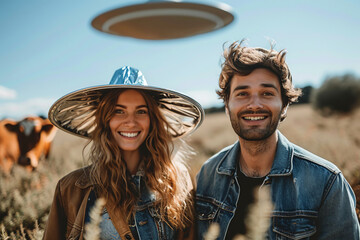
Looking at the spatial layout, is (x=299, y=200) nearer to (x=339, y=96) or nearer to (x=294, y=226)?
(x=294, y=226)

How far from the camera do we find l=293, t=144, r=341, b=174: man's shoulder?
2616mm

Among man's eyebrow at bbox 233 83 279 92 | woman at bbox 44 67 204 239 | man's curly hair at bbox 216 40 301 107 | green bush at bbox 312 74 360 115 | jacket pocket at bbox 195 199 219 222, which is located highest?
man's curly hair at bbox 216 40 301 107

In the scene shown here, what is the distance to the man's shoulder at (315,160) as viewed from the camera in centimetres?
262

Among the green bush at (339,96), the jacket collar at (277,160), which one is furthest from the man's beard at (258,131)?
A: the green bush at (339,96)

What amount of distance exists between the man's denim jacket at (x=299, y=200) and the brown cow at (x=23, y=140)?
6.22m

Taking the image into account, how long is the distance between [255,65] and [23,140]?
7431 millimetres

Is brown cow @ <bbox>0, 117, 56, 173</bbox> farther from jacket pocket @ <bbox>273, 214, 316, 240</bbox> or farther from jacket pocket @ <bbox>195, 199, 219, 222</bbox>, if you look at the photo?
jacket pocket @ <bbox>273, 214, 316, 240</bbox>

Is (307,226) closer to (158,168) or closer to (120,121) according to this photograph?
(158,168)

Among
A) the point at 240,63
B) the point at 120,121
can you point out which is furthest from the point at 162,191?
the point at 240,63

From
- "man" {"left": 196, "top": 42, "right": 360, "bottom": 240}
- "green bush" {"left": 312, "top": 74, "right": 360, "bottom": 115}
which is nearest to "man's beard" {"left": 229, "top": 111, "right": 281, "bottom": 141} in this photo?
"man" {"left": 196, "top": 42, "right": 360, "bottom": 240}

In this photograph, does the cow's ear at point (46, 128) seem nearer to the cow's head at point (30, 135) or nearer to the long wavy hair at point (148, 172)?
the cow's head at point (30, 135)

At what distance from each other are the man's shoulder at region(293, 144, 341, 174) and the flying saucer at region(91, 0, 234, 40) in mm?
1462

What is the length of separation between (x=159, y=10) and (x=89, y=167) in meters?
1.69

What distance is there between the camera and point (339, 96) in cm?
3012
